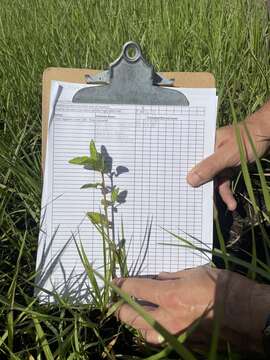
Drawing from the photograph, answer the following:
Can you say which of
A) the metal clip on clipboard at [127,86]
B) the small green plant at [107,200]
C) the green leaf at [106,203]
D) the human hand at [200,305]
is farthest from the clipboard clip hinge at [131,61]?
the human hand at [200,305]

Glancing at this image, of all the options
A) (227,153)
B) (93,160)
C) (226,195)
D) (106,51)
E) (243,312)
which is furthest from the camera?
(106,51)

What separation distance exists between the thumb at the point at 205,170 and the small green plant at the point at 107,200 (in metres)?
0.14

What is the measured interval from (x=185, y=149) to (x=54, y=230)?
315mm

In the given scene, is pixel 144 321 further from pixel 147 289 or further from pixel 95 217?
pixel 95 217

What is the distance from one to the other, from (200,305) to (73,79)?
52cm

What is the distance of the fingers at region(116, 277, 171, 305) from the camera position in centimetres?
84

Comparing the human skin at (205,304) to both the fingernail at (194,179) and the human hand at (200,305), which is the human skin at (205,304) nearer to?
the human hand at (200,305)

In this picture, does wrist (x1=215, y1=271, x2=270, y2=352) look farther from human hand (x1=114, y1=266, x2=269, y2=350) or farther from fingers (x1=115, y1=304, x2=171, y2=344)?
fingers (x1=115, y1=304, x2=171, y2=344)

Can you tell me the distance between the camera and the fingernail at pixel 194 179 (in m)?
1.00

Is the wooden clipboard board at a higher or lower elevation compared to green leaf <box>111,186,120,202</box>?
higher

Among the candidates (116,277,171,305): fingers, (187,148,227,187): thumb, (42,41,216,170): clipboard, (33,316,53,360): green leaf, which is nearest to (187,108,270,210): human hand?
(187,148,227,187): thumb

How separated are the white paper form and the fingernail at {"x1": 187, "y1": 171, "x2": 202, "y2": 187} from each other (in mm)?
16

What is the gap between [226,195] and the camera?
46.8 inches

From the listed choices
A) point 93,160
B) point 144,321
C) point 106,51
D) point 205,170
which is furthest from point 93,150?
point 106,51
